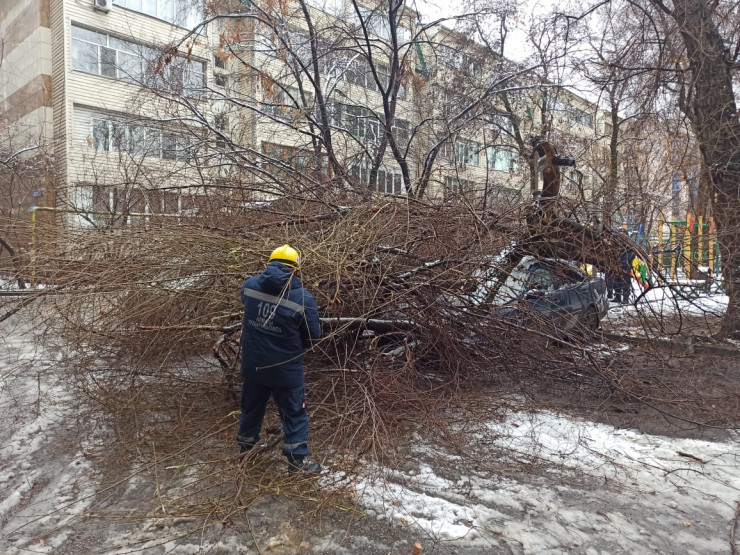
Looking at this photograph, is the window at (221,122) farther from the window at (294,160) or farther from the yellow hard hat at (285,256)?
the yellow hard hat at (285,256)

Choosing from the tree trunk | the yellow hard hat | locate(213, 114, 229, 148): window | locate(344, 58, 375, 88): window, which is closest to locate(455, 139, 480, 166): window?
locate(344, 58, 375, 88): window

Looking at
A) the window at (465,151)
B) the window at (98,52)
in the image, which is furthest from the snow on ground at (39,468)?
the window at (98,52)

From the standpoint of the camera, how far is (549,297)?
19.7ft

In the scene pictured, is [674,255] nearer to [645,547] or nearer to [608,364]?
[608,364]

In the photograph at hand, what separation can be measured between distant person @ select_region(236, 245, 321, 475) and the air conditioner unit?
19.7 metres

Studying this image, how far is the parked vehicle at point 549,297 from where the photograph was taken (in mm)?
5367

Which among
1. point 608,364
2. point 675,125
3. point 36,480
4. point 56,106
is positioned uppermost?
point 56,106

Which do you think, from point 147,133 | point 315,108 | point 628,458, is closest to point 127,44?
point 147,133

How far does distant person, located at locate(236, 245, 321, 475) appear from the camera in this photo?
11.4 ft

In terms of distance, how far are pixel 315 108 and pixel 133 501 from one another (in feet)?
28.9

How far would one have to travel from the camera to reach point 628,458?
3.93 metres

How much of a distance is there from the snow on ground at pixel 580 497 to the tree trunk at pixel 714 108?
4607mm

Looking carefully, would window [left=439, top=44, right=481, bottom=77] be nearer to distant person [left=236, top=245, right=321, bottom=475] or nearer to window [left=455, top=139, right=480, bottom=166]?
window [left=455, top=139, right=480, bottom=166]

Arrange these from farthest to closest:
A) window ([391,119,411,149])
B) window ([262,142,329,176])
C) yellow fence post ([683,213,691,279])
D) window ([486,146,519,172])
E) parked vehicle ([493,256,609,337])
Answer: window ([486,146,519,172]) → window ([391,119,411,149]) → window ([262,142,329,176]) → yellow fence post ([683,213,691,279]) → parked vehicle ([493,256,609,337])
